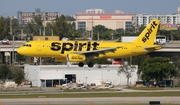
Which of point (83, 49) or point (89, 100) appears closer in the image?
point (89, 100)

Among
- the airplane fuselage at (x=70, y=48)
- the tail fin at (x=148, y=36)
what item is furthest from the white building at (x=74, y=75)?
the airplane fuselage at (x=70, y=48)

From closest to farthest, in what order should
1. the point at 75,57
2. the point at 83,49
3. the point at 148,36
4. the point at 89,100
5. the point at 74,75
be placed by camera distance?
the point at 89,100, the point at 75,57, the point at 83,49, the point at 148,36, the point at 74,75

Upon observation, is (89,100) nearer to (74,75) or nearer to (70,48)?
(70,48)

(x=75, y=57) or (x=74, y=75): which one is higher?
(x=75, y=57)

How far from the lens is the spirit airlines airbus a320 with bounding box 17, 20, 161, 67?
97938 mm

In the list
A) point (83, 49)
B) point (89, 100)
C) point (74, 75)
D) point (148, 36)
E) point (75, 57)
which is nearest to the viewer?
point (89, 100)

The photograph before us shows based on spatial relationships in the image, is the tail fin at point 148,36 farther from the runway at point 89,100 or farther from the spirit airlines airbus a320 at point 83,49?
the runway at point 89,100

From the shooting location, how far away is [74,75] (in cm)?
12606

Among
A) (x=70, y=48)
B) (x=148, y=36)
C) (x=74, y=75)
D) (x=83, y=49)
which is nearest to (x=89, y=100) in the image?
(x=70, y=48)

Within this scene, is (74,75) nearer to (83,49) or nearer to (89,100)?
(83,49)

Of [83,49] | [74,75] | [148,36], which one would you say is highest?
[148,36]

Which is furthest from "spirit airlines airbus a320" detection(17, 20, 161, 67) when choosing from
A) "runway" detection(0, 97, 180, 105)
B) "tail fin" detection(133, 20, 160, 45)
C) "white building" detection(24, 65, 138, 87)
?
"white building" detection(24, 65, 138, 87)

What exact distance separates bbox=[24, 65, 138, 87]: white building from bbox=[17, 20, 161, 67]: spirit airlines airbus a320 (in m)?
19.2

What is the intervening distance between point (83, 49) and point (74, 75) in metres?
25.2
